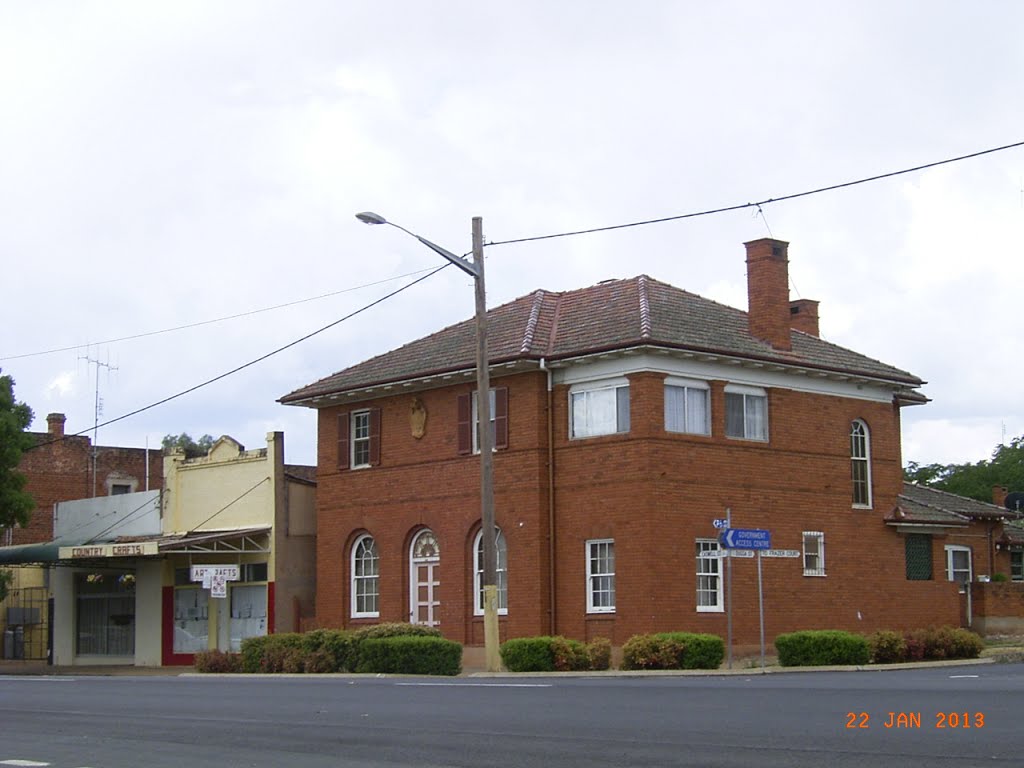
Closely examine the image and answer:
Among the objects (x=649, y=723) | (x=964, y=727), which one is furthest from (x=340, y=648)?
(x=964, y=727)

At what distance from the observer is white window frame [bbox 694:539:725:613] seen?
33.6 metres

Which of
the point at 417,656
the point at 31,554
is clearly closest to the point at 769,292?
the point at 417,656

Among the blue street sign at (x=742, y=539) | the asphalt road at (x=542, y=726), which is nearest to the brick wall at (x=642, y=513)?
the blue street sign at (x=742, y=539)

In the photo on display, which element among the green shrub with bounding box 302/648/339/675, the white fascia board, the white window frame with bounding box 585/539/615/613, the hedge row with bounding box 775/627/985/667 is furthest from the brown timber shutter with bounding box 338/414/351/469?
the hedge row with bounding box 775/627/985/667

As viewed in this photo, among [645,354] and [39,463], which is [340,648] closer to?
[645,354]

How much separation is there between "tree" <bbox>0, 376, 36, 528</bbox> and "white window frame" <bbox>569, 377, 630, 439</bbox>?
16355mm

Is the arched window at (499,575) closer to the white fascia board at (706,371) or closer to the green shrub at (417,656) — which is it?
the white fascia board at (706,371)

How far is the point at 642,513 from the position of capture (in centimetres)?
3281

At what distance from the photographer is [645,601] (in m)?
32.5

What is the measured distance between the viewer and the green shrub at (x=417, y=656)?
2889cm

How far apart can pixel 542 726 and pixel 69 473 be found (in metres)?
43.1

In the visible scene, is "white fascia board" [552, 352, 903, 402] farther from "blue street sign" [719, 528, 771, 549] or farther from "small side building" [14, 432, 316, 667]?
"small side building" [14, 432, 316, 667]

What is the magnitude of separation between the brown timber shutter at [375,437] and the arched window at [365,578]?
2.05m

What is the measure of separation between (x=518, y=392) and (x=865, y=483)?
935 cm
